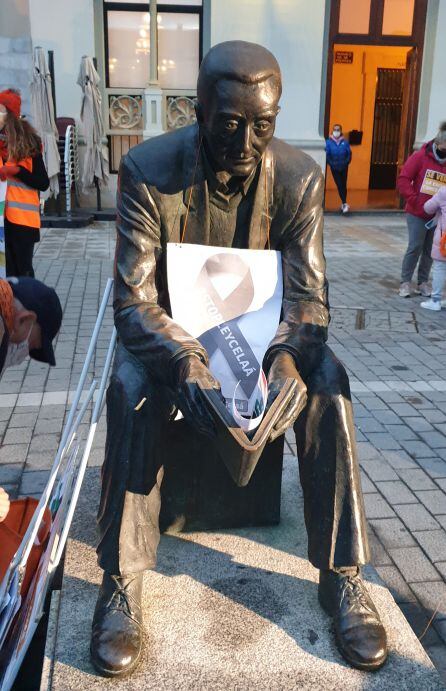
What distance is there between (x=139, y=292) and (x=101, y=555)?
88 centimetres

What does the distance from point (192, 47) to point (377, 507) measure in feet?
38.9

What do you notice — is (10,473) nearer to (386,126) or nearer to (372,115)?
(372,115)

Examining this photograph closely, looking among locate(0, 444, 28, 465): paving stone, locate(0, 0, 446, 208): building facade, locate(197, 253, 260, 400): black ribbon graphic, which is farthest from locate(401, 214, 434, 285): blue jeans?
locate(0, 0, 446, 208): building facade

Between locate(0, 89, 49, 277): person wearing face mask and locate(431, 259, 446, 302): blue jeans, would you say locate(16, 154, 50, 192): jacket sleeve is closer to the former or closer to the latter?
locate(0, 89, 49, 277): person wearing face mask

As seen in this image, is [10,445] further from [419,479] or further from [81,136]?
[81,136]

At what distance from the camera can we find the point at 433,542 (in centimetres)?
312

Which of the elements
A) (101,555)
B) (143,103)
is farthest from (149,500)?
(143,103)

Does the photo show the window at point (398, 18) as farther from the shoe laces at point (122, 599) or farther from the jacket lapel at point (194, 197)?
the shoe laces at point (122, 599)

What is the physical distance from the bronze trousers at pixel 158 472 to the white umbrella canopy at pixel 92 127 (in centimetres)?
1043

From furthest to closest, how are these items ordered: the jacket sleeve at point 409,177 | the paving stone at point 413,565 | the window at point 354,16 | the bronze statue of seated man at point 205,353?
the window at point 354,16 < the jacket sleeve at point 409,177 < the paving stone at point 413,565 < the bronze statue of seated man at point 205,353

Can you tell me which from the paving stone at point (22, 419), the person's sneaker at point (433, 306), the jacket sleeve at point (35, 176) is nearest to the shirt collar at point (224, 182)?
the paving stone at point (22, 419)

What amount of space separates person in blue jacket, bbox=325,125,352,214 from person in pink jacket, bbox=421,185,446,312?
6697 millimetres

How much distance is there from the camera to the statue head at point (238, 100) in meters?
2.16

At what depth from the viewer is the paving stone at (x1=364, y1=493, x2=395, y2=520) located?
334 cm
